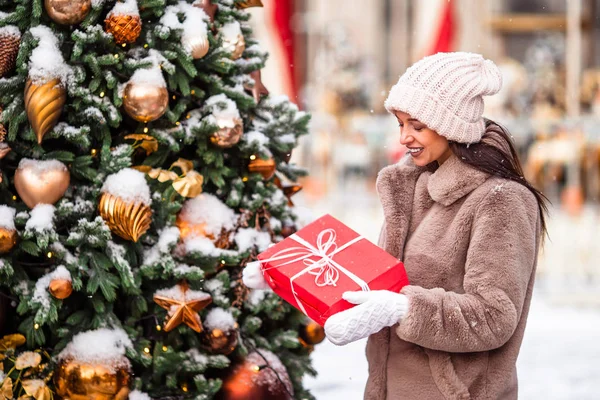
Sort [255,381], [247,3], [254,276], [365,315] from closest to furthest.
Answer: [365,315]
[254,276]
[255,381]
[247,3]

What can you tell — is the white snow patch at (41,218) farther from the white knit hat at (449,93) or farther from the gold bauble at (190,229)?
the white knit hat at (449,93)

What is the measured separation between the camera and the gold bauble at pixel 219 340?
7.93 ft

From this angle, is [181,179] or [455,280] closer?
[455,280]

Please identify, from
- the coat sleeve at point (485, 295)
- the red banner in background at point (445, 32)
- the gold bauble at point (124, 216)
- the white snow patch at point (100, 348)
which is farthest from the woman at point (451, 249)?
the red banner in background at point (445, 32)

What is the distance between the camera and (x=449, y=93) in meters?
1.93

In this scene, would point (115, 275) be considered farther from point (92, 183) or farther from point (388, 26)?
point (388, 26)

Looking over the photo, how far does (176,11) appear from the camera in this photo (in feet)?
7.82

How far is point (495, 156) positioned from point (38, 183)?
1.17 meters

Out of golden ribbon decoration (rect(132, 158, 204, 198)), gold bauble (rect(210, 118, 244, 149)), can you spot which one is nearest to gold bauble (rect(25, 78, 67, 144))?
golden ribbon decoration (rect(132, 158, 204, 198))

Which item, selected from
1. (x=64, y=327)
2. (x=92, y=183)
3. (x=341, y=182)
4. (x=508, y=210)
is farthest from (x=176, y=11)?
(x=341, y=182)

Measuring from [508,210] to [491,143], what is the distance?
0.19 m

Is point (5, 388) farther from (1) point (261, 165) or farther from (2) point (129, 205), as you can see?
(1) point (261, 165)

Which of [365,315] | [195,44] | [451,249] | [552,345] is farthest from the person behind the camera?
[552,345]

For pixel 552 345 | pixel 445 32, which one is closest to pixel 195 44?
pixel 552 345
